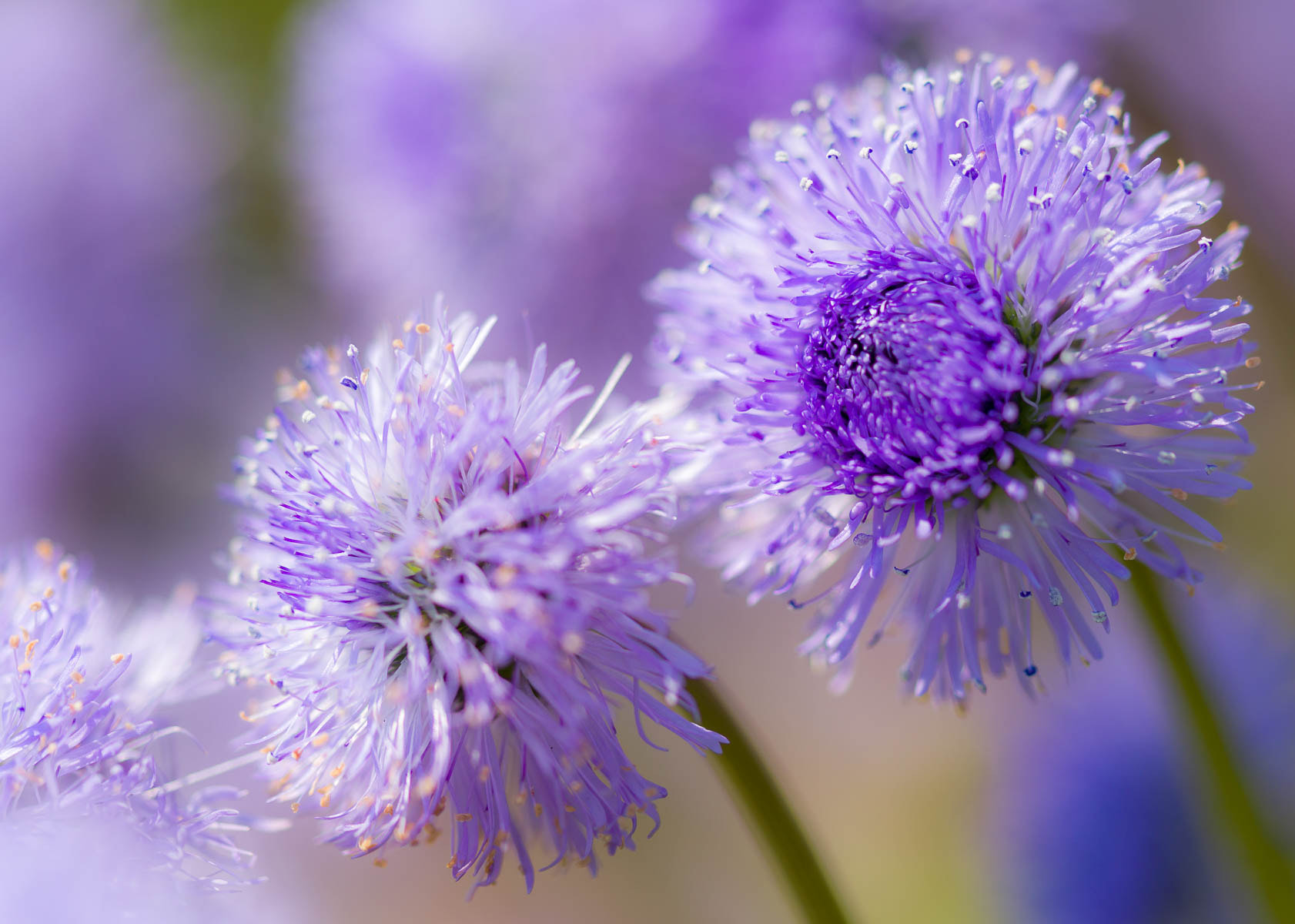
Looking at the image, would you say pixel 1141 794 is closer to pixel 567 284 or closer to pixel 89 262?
pixel 567 284

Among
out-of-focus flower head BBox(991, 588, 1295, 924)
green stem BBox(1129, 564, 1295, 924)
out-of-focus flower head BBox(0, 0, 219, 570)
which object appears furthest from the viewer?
out-of-focus flower head BBox(0, 0, 219, 570)

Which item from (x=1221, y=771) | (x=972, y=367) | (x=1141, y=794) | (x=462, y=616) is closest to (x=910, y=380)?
(x=972, y=367)

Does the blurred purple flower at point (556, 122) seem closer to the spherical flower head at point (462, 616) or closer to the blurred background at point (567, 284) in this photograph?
the blurred background at point (567, 284)

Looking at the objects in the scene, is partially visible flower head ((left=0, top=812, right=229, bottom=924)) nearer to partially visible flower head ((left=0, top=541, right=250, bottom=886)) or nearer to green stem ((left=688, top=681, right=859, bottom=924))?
partially visible flower head ((left=0, top=541, right=250, bottom=886))

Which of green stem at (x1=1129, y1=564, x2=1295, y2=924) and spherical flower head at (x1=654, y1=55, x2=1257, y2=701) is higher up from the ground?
spherical flower head at (x1=654, y1=55, x2=1257, y2=701)

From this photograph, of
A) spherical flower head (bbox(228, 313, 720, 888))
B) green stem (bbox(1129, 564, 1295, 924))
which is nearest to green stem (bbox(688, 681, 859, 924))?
spherical flower head (bbox(228, 313, 720, 888))

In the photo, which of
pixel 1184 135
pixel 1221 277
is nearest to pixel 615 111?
pixel 1184 135

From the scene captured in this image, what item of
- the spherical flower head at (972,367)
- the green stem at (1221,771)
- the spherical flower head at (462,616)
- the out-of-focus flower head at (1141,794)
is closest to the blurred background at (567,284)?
the out-of-focus flower head at (1141,794)

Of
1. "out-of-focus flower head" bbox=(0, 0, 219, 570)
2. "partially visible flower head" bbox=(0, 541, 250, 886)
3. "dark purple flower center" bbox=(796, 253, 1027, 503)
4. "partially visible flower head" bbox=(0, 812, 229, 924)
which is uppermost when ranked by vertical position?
"out-of-focus flower head" bbox=(0, 0, 219, 570)

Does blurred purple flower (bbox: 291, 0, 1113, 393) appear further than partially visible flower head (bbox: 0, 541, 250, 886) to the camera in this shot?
Yes
